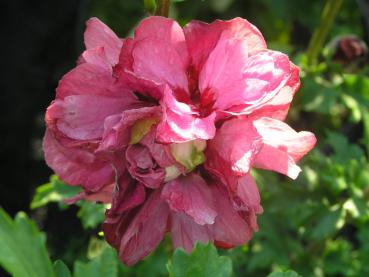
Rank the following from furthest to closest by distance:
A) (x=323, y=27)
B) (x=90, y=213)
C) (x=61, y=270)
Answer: (x=323, y=27) → (x=90, y=213) → (x=61, y=270)

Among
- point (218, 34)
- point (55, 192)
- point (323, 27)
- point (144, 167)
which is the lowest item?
point (55, 192)

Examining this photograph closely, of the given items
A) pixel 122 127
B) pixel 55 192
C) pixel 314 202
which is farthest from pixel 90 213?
pixel 122 127

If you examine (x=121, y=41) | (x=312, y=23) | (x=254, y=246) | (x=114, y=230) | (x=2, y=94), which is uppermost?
(x=121, y=41)

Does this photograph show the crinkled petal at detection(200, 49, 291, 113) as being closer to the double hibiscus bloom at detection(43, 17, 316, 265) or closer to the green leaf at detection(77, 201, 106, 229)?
the double hibiscus bloom at detection(43, 17, 316, 265)

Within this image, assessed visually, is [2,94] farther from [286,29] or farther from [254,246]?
[254,246]

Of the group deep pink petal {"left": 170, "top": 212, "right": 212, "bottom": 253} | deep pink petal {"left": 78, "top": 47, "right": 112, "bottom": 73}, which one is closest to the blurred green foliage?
deep pink petal {"left": 170, "top": 212, "right": 212, "bottom": 253}

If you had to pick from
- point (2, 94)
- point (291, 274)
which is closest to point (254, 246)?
point (291, 274)

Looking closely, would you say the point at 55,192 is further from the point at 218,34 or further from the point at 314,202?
the point at 218,34
